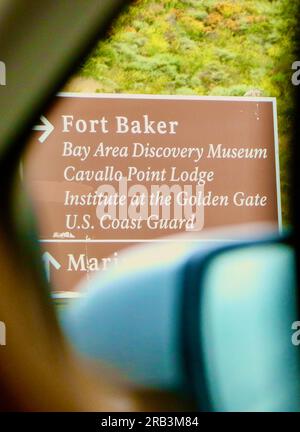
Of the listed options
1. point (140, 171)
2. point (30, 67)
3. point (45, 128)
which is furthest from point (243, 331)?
point (30, 67)

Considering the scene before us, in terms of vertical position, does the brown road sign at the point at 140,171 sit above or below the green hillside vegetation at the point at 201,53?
below

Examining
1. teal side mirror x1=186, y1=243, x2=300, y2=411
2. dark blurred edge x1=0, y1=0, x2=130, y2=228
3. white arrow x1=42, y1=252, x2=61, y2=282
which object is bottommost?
teal side mirror x1=186, y1=243, x2=300, y2=411

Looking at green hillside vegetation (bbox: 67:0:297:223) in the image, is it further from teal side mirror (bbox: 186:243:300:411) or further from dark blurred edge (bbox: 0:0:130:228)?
teal side mirror (bbox: 186:243:300:411)

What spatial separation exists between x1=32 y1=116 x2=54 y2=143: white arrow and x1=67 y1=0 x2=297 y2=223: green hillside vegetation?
5.9 inches

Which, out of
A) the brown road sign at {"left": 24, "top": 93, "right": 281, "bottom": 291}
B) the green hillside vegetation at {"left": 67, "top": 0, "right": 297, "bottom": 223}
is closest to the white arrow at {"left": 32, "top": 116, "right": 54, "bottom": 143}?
the brown road sign at {"left": 24, "top": 93, "right": 281, "bottom": 291}

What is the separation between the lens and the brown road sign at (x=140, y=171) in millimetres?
2154

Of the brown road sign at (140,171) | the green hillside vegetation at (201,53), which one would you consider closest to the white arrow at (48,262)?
the brown road sign at (140,171)

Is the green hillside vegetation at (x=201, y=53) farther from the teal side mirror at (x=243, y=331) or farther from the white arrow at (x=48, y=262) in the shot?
the white arrow at (x=48, y=262)

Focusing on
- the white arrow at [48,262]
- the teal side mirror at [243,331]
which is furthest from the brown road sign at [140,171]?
the teal side mirror at [243,331]

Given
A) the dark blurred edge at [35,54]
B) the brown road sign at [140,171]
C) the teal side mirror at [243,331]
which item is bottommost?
the teal side mirror at [243,331]

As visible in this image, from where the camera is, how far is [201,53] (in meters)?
2.24

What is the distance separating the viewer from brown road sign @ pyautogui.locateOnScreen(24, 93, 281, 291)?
84.8 inches

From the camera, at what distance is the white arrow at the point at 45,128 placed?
85.7 inches
